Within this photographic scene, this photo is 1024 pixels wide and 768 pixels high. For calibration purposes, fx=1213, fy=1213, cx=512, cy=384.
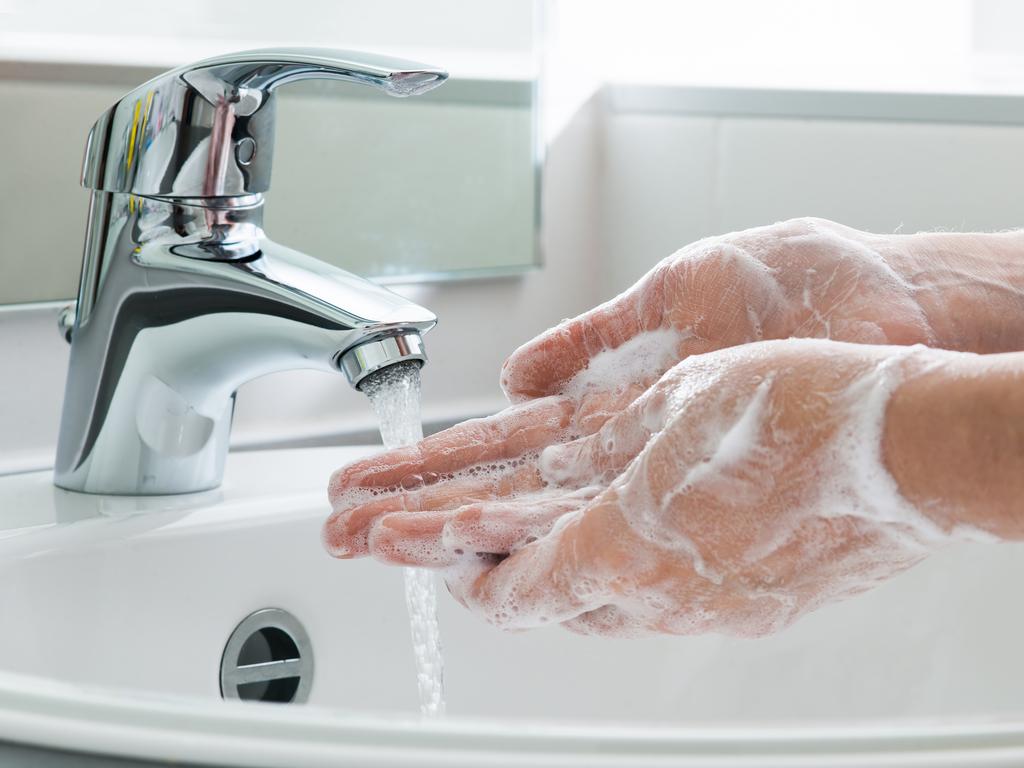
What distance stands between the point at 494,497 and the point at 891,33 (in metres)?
0.68

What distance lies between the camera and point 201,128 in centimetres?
61

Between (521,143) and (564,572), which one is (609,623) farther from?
(521,143)

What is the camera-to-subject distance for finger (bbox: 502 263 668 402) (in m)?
0.62

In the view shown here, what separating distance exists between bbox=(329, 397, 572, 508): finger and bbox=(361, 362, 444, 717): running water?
37 millimetres

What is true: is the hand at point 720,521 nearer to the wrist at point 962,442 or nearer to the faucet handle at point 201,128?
the wrist at point 962,442

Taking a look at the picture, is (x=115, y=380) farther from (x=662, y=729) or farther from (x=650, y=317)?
(x=662, y=729)

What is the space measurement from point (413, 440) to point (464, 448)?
0.07 metres

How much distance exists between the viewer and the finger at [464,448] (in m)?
0.57

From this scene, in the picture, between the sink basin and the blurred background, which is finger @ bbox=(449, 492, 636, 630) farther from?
the blurred background

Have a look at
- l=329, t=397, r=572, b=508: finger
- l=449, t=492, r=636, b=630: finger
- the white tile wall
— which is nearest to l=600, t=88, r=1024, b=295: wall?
the white tile wall

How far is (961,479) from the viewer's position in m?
0.41


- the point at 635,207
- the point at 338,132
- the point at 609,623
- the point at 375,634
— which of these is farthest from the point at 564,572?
the point at 635,207

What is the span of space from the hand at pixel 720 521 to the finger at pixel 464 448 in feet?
0.18

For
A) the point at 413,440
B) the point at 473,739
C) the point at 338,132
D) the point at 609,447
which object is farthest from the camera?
the point at 338,132
